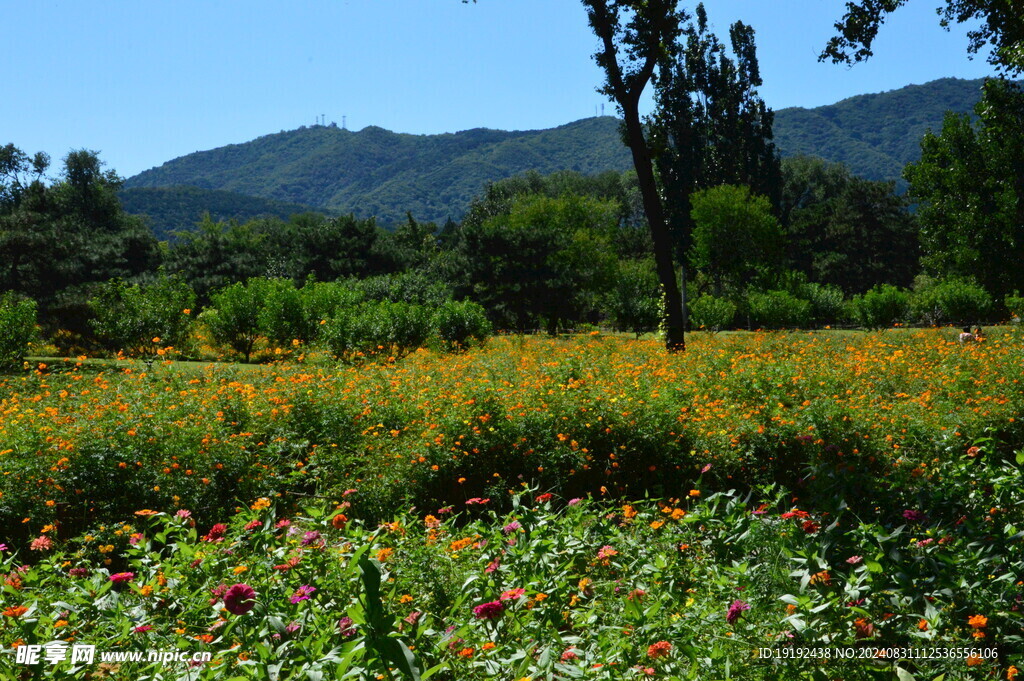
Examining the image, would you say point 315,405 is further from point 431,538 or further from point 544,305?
point 544,305

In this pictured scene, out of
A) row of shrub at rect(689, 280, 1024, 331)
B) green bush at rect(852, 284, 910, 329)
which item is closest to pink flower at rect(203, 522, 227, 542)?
row of shrub at rect(689, 280, 1024, 331)

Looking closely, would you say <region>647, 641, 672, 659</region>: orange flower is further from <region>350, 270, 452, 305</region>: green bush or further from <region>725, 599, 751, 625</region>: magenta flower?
<region>350, 270, 452, 305</region>: green bush

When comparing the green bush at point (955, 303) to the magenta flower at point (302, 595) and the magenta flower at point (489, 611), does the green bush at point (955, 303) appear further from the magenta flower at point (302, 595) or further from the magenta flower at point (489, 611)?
the magenta flower at point (302, 595)

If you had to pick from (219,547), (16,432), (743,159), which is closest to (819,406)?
(219,547)

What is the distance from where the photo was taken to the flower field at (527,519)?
2.58 metres

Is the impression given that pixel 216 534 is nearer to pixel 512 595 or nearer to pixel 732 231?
pixel 512 595

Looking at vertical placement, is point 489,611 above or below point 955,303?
above

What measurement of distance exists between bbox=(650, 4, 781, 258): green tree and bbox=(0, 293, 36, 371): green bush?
28.7 meters

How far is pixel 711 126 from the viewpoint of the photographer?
3841cm

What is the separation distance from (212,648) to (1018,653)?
3.18 m

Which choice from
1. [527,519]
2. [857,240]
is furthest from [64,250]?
[857,240]

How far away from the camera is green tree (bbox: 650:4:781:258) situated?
36.9 meters

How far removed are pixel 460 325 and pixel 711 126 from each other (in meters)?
25.5

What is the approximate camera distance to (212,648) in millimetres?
2732
